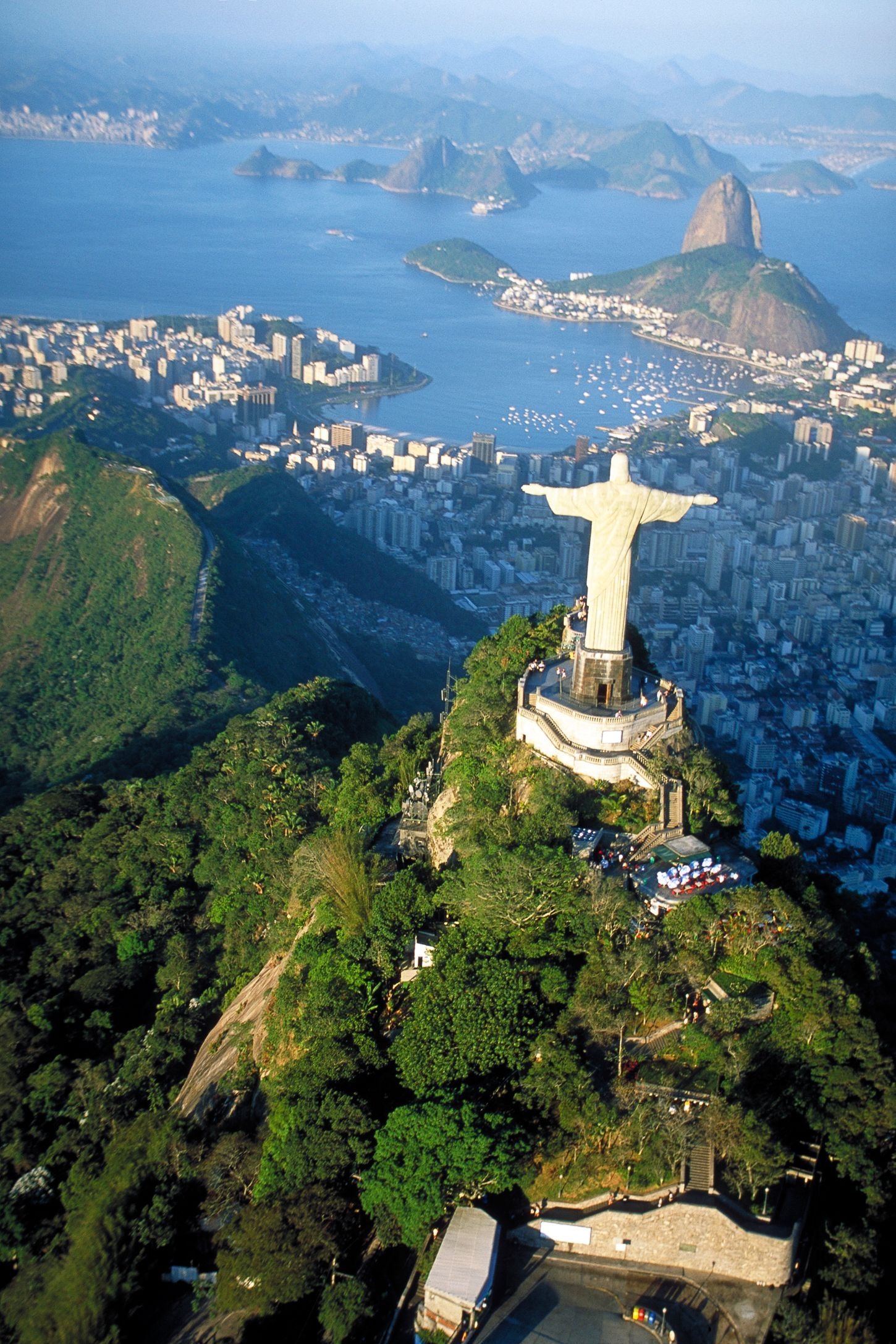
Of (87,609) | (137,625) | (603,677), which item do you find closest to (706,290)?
(87,609)

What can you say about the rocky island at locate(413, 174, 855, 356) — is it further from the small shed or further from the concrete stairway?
the small shed

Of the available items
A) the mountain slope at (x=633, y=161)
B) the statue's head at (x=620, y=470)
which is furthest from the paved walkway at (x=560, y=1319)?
the mountain slope at (x=633, y=161)

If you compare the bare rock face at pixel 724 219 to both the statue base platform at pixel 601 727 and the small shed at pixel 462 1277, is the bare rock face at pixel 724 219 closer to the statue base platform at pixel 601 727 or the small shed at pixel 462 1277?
the statue base platform at pixel 601 727

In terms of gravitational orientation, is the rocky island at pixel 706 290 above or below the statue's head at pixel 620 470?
below

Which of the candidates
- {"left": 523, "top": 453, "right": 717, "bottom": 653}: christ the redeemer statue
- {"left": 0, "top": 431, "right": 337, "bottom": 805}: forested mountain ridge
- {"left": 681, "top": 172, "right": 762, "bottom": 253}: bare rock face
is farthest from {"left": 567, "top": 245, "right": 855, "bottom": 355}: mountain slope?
{"left": 523, "top": 453, "right": 717, "bottom": 653}: christ the redeemer statue

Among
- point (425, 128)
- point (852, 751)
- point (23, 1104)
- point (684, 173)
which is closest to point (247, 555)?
point (852, 751)

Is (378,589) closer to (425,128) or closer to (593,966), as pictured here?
(593,966)
